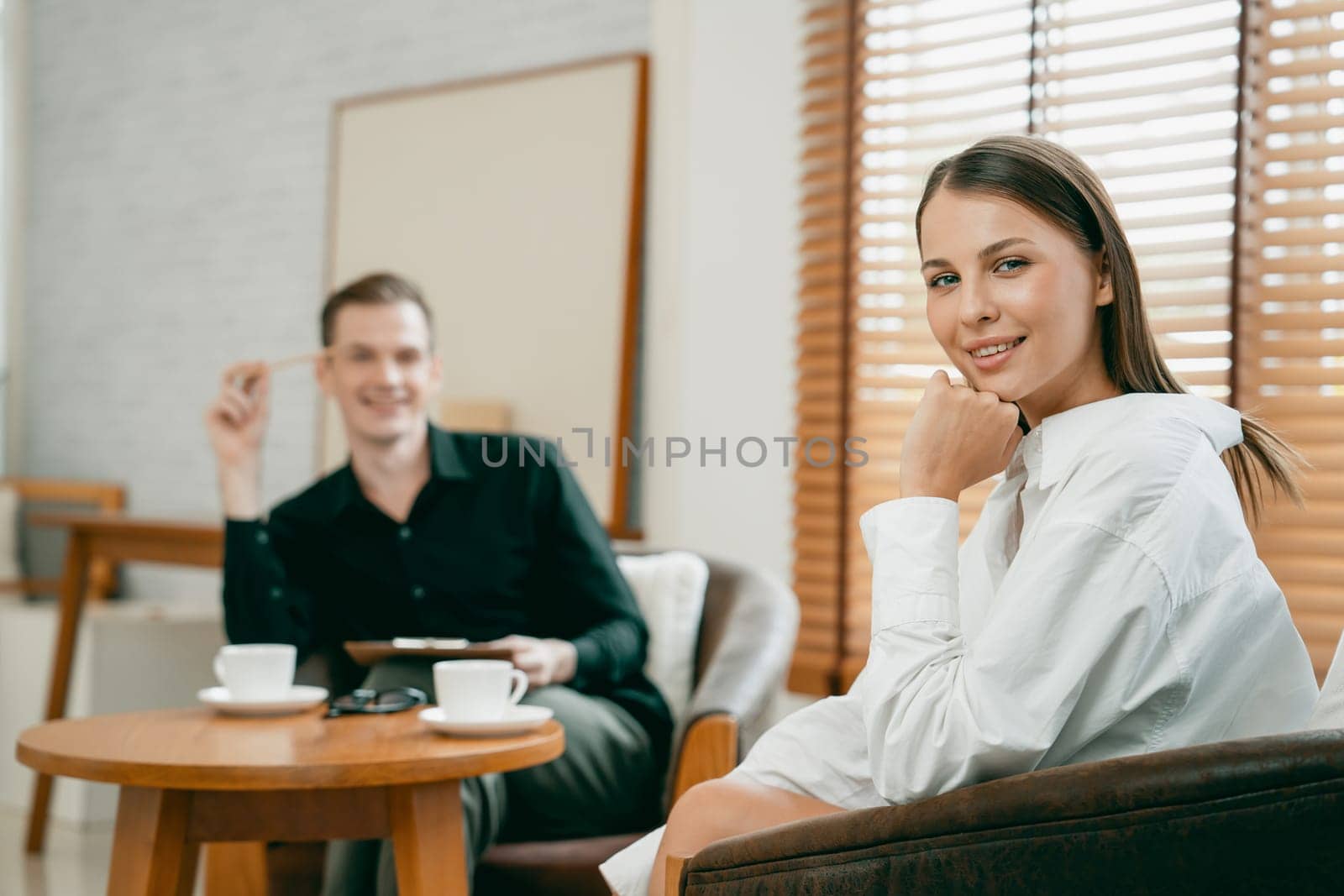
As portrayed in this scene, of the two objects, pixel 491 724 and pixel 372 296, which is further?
pixel 372 296

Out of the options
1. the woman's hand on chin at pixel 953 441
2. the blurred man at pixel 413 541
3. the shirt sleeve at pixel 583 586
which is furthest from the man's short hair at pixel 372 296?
the woman's hand on chin at pixel 953 441

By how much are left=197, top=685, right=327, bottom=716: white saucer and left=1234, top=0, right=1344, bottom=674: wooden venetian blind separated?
5.62 ft

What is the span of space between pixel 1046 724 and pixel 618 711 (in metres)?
1.22

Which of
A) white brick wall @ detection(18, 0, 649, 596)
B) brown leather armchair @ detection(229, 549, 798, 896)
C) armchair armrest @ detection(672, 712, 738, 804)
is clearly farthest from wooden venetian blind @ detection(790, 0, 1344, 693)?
armchair armrest @ detection(672, 712, 738, 804)

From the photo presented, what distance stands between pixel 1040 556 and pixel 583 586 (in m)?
1.34

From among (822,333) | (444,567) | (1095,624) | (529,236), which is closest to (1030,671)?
(1095,624)

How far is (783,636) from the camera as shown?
7.64 feet

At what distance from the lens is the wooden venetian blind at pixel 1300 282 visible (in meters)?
2.52

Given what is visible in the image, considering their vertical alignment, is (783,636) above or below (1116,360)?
below

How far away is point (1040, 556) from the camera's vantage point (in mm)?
1132

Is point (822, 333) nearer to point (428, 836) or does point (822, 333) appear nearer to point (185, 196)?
point (428, 836)

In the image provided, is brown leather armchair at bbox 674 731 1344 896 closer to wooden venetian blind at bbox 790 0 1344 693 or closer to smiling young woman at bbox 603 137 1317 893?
smiling young woman at bbox 603 137 1317 893

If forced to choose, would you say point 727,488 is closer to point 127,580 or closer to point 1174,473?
point 1174,473

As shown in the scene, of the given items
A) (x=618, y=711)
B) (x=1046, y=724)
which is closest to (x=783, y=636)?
(x=618, y=711)
